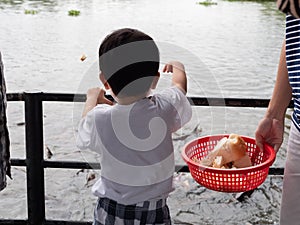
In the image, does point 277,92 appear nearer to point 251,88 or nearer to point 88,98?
point 88,98

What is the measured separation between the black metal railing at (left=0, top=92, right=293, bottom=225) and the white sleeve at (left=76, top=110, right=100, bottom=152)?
491 millimetres

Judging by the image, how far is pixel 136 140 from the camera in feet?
5.64

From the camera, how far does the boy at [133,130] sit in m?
1.68

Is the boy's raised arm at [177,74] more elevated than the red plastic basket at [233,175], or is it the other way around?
the boy's raised arm at [177,74]


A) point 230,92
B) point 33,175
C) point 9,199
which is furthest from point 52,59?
point 33,175

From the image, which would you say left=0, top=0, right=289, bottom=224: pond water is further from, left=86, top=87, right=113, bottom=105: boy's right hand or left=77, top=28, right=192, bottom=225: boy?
left=77, top=28, right=192, bottom=225: boy

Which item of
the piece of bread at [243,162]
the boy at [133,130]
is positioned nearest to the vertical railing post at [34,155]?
the boy at [133,130]

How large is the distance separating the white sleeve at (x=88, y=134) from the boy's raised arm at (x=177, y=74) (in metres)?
0.32

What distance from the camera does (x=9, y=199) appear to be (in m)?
4.71

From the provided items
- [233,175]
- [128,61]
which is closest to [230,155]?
[233,175]

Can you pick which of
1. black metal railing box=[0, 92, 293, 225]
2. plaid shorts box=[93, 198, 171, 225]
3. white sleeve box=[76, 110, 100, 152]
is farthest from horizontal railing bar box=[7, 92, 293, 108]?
plaid shorts box=[93, 198, 171, 225]

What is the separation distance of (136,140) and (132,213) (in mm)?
259

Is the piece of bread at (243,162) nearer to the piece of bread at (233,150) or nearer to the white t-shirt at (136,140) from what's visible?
the piece of bread at (233,150)

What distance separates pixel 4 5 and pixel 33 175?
2119 centimetres
